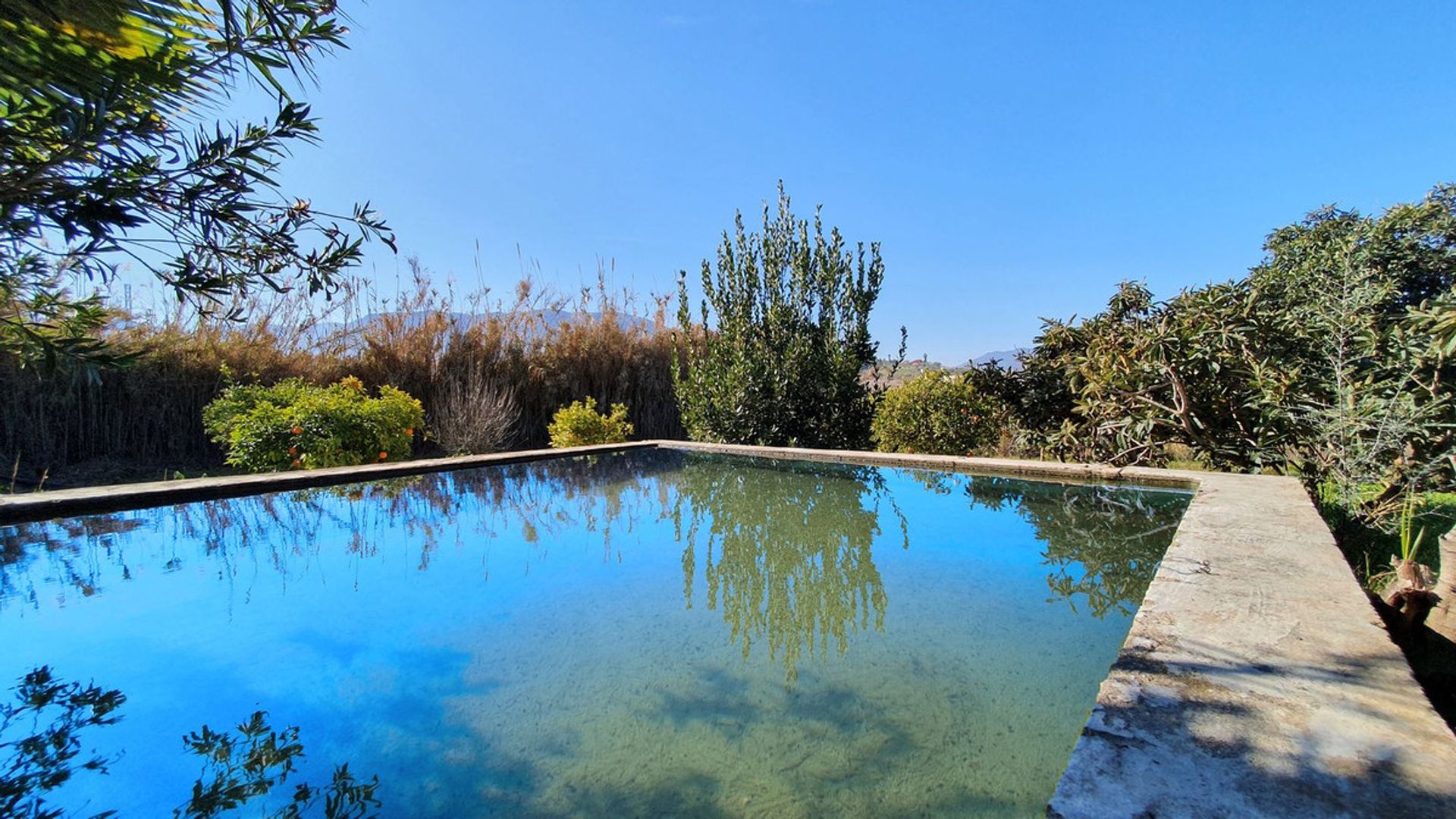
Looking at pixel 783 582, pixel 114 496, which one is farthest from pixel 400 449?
pixel 783 582

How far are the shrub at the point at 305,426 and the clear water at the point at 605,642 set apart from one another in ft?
4.34

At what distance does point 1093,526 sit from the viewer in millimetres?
3895

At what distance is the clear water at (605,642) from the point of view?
152 cm

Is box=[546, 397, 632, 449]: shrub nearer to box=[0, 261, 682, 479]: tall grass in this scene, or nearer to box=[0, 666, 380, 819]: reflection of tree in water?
box=[0, 261, 682, 479]: tall grass

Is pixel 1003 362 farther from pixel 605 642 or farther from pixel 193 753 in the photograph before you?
pixel 193 753

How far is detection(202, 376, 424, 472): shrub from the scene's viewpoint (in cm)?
566

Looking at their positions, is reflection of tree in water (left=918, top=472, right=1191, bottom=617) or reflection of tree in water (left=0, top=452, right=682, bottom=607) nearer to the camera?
reflection of tree in water (left=918, top=472, right=1191, bottom=617)

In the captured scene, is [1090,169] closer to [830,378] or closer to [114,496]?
[830,378]

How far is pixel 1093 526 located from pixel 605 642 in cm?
323

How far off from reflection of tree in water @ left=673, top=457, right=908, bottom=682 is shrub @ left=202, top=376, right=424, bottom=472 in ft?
10.5

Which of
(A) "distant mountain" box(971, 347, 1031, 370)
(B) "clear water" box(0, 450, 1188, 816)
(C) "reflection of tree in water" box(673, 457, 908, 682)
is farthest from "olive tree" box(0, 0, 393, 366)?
(A) "distant mountain" box(971, 347, 1031, 370)

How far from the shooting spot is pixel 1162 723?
1182 mm

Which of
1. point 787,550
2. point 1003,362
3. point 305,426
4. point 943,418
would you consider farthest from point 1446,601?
point 305,426

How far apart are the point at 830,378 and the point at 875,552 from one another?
3.95 meters
